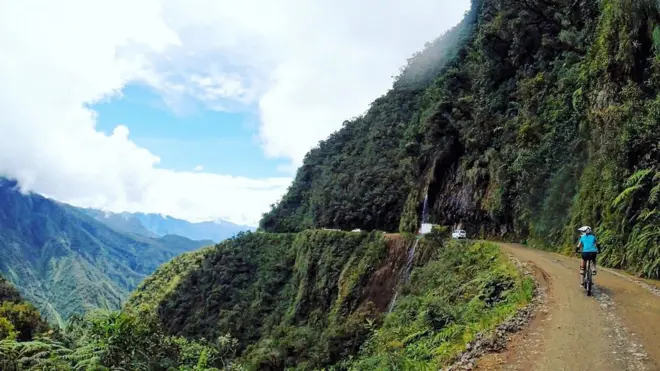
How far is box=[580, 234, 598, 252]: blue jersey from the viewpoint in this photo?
474 inches

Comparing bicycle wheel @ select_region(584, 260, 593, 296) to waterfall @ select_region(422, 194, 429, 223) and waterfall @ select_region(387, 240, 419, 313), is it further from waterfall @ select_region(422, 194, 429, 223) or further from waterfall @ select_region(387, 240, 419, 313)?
waterfall @ select_region(422, 194, 429, 223)

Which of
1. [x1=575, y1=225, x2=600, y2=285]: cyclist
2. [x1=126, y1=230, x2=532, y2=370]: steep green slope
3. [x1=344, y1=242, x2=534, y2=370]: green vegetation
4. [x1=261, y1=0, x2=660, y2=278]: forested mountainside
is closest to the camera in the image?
[x1=344, y1=242, x2=534, y2=370]: green vegetation

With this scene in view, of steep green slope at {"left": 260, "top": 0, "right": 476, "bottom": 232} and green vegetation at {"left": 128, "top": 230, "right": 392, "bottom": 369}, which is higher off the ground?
steep green slope at {"left": 260, "top": 0, "right": 476, "bottom": 232}

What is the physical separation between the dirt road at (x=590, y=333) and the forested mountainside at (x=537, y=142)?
340cm

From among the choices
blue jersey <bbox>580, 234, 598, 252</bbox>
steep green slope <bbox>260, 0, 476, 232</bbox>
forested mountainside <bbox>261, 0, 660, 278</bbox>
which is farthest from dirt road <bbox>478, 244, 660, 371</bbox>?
steep green slope <bbox>260, 0, 476, 232</bbox>

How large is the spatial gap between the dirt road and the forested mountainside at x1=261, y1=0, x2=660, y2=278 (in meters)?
3.40

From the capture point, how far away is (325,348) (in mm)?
21672

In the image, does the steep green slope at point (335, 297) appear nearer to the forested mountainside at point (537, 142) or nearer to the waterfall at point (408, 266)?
the waterfall at point (408, 266)

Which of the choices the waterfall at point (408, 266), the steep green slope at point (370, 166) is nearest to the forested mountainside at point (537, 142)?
the steep green slope at point (370, 166)

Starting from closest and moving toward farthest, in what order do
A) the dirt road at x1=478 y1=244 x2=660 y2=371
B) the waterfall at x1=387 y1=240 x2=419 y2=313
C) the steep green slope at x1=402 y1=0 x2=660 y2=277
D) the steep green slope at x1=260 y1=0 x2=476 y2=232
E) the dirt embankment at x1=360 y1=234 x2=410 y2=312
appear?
the dirt road at x1=478 y1=244 x2=660 y2=371 → the steep green slope at x1=402 y1=0 x2=660 y2=277 → the waterfall at x1=387 y1=240 x2=419 y2=313 → the dirt embankment at x1=360 y1=234 x2=410 y2=312 → the steep green slope at x1=260 y1=0 x2=476 y2=232

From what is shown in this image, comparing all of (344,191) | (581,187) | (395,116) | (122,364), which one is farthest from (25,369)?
(395,116)

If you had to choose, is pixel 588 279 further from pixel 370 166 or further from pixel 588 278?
pixel 370 166

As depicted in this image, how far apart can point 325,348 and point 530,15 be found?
27797mm

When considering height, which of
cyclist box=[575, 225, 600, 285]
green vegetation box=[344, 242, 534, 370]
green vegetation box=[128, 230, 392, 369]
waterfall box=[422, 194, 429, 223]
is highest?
waterfall box=[422, 194, 429, 223]
